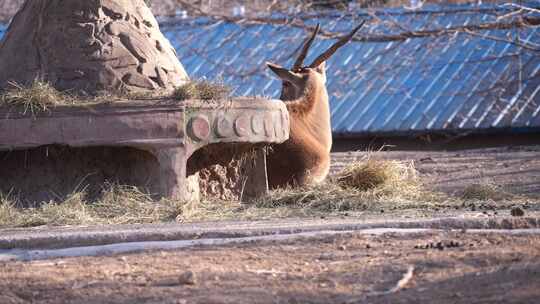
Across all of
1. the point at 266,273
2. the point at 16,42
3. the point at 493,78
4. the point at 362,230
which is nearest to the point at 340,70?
the point at 493,78

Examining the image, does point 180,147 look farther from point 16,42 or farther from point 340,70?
point 340,70

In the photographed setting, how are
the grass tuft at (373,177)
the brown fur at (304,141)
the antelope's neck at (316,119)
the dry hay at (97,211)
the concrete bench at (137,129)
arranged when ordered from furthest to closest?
1. the antelope's neck at (316,119)
2. the brown fur at (304,141)
3. the grass tuft at (373,177)
4. the concrete bench at (137,129)
5. the dry hay at (97,211)

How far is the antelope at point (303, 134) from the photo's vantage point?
10.3 metres

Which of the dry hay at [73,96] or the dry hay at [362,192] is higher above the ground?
the dry hay at [73,96]

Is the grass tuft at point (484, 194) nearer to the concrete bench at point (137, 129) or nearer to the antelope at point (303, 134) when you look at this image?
the antelope at point (303, 134)

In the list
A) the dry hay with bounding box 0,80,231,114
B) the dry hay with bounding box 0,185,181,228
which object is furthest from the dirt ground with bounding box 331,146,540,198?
the dry hay with bounding box 0,185,181,228

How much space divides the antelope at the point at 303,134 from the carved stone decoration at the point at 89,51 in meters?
1.44

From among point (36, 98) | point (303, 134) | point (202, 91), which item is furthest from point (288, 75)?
point (36, 98)

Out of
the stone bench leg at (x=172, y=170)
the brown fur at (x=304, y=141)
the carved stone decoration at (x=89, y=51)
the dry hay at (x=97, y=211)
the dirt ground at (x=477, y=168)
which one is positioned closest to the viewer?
the dry hay at (x=97, y=211)

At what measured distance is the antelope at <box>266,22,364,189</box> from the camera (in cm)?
1027

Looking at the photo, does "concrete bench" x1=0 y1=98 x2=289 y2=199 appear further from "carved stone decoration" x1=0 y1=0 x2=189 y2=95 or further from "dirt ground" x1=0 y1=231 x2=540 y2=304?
"dirt ground" x1=0 y1=231 x2=540 y2=304

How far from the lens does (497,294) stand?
4348 mm

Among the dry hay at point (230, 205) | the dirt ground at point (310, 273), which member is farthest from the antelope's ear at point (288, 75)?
the dirt ground at point (310, 273)

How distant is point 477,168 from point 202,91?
4600mm
